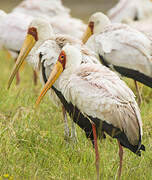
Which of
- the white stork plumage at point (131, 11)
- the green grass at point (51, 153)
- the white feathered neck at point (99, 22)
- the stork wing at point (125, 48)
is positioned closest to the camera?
the green grass at point (51, 153)

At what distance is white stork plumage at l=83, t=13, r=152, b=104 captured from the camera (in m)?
4.76

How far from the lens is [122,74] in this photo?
5039mm

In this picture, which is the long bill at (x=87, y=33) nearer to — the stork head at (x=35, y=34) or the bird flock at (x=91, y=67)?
the bird flock at (x=91, y=67)

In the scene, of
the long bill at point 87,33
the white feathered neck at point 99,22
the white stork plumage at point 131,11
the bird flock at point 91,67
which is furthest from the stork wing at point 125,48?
the white stork plumage at point 131,11

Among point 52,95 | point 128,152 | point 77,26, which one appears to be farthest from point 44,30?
point 77,26

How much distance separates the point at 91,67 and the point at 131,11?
205 inches

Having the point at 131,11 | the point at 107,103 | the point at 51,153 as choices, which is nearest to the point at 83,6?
the point at 131,11

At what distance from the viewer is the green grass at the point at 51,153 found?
3.28 metres

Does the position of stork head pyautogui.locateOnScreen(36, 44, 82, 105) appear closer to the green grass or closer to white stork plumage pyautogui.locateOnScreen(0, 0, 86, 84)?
the green grass

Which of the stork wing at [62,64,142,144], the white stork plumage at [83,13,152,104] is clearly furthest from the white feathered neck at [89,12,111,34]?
the stork wing at [62,64,142,144]

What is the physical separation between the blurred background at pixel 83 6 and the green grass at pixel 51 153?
12.3m

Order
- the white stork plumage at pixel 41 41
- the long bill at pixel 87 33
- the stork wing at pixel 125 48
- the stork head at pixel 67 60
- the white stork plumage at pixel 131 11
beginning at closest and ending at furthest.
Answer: the stork head at pixel 67 60, the white stork plumage at pixel 41 41, the stork wing at pixel 125 48, the long bill at pixel 87 33, the white stork plumage at pixel 131 11

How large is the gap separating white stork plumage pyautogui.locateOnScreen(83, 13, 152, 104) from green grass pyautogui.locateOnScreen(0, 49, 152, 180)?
0.45m

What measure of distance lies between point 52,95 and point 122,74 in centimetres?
96
